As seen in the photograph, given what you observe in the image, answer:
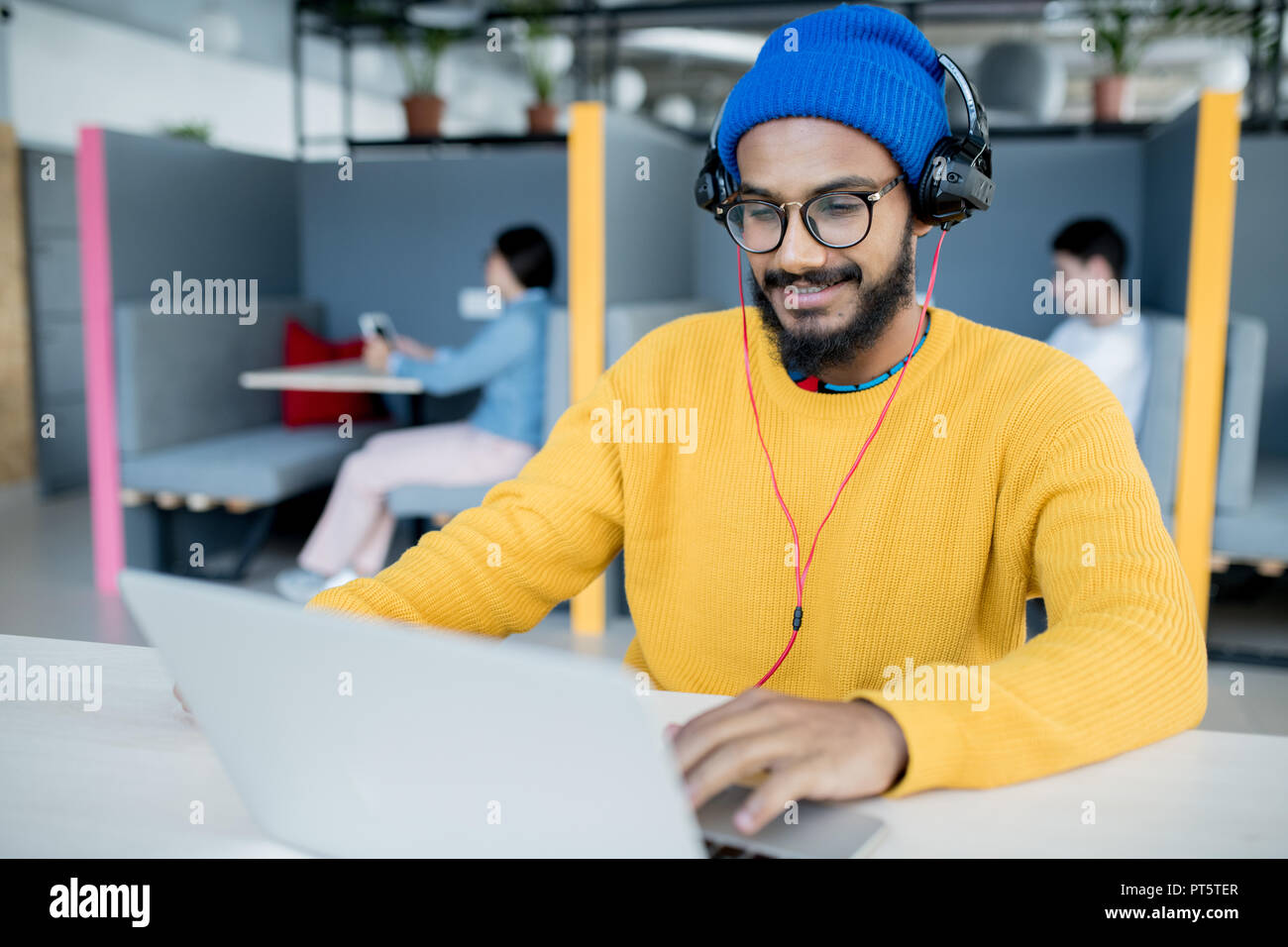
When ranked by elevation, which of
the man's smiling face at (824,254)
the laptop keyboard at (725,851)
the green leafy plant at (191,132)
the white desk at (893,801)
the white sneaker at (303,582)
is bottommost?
the white sneaker at (303,582)

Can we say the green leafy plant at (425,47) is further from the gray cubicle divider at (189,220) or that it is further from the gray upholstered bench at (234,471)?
the gray upholstered bench at (234,471)

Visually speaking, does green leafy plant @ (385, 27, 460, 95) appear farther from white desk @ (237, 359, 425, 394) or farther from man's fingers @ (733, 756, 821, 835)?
man's fingers @ (733, 756, 821, 835)

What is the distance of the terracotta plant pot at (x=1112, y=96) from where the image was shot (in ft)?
14.1

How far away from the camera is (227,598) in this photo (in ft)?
1.78

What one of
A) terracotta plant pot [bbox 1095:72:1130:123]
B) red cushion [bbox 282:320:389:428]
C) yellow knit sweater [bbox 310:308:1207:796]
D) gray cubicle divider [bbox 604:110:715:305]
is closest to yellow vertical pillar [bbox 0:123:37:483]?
red cushion [bbox 282:320:389:428]

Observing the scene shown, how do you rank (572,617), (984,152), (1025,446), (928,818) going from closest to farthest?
(928,818)
(1025,446)
(984,152)
(572,617)

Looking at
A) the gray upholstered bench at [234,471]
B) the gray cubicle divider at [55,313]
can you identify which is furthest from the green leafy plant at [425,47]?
the gray upholstered bench at [234,471]

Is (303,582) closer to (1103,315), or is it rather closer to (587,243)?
(587,243)

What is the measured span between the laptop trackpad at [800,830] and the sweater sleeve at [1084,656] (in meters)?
0.05

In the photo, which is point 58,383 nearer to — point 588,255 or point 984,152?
point 588,255

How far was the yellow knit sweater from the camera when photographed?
973mm

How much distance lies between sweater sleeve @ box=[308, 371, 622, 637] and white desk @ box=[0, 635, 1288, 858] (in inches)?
8.7
